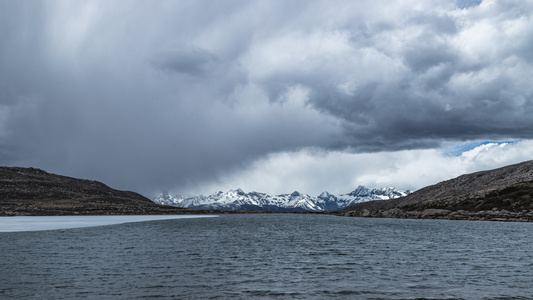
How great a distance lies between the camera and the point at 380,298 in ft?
91.5

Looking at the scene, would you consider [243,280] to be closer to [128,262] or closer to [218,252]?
[128,262]

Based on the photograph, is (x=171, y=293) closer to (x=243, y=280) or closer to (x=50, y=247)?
(x=243, y=280)

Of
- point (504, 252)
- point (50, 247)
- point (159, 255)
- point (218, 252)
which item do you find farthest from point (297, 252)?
point (50, 247)

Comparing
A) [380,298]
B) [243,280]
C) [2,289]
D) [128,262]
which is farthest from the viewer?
[128,262]

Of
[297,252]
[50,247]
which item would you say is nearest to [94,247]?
[50,247]

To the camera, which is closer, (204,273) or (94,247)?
(204,273)

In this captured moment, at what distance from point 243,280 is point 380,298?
39.0 ft

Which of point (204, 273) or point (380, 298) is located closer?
point (380, 298)

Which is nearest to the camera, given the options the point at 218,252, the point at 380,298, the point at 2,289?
the point at 380,298

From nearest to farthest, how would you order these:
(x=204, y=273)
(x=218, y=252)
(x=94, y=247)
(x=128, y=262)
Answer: (x=204, y=273), (x=128, y=262), (x=218, y=252), (x=94, y=247)

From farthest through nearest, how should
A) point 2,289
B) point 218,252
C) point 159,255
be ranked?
point 218,252, point 159,255, point 2,289

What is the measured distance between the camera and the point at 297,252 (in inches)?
2261

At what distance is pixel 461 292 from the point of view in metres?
30.3

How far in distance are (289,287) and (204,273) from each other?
9932 millimetres
